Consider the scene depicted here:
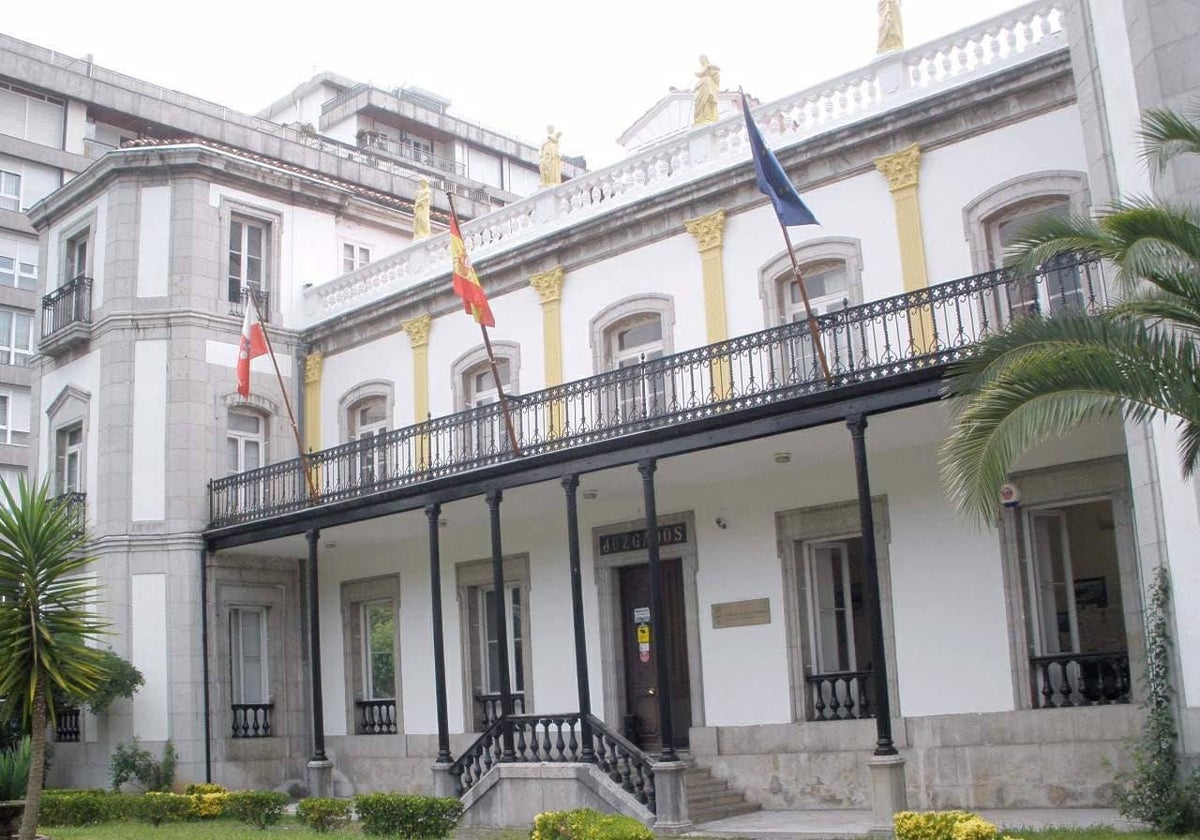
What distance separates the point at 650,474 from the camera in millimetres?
15516

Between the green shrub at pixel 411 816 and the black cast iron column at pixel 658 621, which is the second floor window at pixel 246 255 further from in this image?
the green shrub at pixel 411 816

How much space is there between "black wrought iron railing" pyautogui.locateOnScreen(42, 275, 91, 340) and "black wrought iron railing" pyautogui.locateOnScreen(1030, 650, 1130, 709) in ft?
52.5

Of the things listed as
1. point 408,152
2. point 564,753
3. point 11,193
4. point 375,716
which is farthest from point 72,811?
point 408,152

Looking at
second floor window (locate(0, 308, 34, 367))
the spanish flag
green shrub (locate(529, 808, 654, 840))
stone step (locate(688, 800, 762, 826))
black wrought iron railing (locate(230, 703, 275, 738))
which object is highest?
second floor window (locate(0, 308, 34, 367))

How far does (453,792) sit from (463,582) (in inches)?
176

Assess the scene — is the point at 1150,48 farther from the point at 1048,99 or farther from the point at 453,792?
the point at 453,792

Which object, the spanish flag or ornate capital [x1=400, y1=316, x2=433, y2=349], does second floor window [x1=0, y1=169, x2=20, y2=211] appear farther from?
the spanish flag

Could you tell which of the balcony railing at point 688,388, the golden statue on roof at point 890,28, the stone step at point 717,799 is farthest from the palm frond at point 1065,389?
the golden statue on roof at point 890,28

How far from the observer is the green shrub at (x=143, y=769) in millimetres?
20000

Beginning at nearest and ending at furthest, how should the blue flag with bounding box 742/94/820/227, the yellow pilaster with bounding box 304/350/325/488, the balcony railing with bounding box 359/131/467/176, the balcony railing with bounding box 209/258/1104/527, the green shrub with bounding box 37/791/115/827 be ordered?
the balcony railing with bounding box 209/258/1104/527, the blue flag with bounding box 742/94/820/227, the green shrub with bounding box 37/791/115/827, the yellow pilaster with bounding box 304/350/325/488, the balcony railing with bounding box 359/131/467/176

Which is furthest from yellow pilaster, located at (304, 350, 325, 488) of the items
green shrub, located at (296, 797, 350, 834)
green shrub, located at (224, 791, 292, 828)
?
green shrub, located at (296, 797, 350, 834)

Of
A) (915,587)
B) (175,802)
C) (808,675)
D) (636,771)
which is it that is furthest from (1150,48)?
(175,802)

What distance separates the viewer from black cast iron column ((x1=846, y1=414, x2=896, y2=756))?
12.9 m

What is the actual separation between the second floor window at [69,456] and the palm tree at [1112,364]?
1745 centimetres
